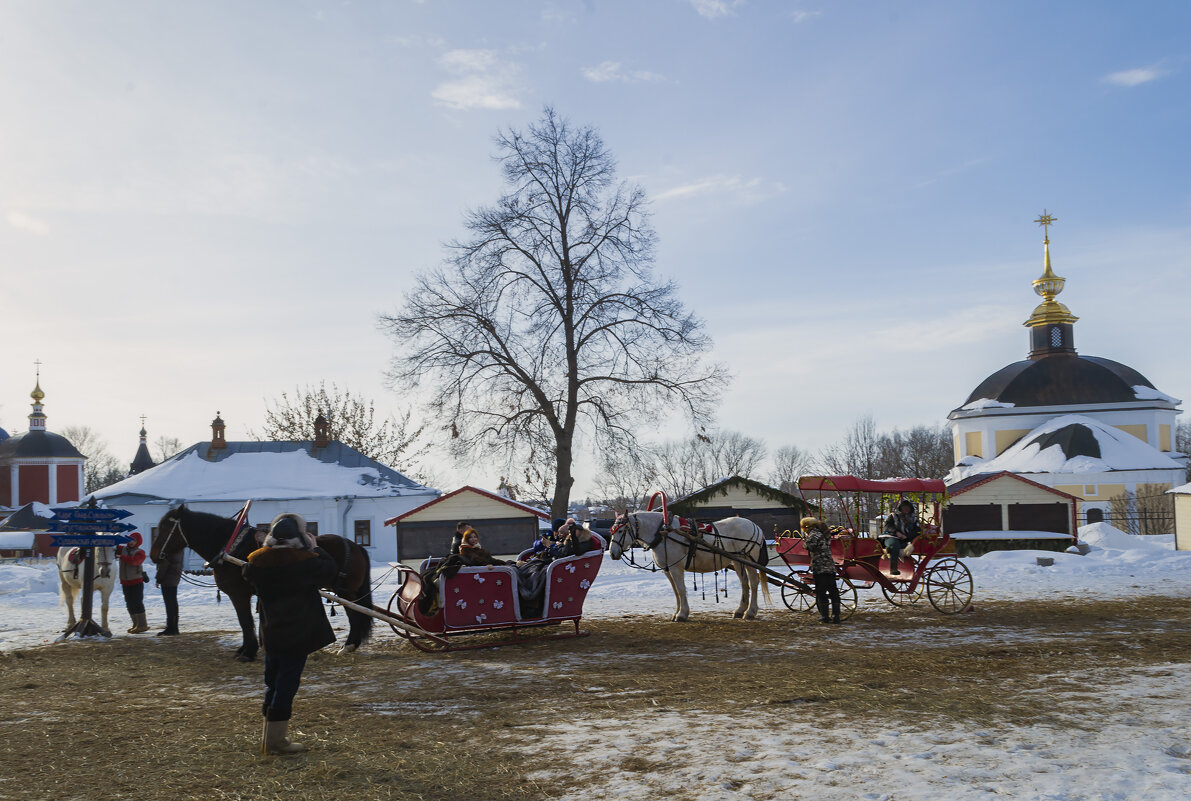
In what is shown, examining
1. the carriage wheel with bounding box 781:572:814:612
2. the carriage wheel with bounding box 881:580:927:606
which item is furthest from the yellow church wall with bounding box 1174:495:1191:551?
the carriage wheel with bounding box 781:572:814:612

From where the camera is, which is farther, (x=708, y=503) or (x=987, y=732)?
(x=708, y=503)

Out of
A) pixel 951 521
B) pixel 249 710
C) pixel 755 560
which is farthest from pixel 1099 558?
pixel 249 710

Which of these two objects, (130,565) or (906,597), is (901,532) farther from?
(130,565)

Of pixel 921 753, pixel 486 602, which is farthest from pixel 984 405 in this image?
pixel 921 753

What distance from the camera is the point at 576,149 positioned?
27.8 m

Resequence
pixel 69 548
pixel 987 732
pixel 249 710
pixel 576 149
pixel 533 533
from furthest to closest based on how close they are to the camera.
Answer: pixel 576 149 → pixel 533 533 → pixel 69 548 → pixel 249 710 → pixel 987 732

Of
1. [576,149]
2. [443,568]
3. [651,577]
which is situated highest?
[576,149]

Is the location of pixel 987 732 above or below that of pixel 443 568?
below

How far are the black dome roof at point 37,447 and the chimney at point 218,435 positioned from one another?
3389cm

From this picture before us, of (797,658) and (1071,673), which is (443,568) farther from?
(1071,673)

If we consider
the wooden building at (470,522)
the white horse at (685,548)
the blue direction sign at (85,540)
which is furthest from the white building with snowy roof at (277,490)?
the white horse at (685,548)

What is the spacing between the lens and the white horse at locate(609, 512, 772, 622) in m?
13.4

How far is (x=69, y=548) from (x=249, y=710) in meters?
9.08

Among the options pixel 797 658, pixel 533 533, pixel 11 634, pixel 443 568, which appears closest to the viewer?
pixel 797 658
